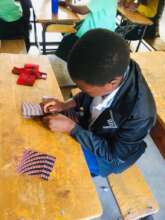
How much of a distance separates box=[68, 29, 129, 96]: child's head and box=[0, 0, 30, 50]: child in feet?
6.96

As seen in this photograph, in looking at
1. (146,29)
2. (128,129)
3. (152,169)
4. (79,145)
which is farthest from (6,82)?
(146,29)

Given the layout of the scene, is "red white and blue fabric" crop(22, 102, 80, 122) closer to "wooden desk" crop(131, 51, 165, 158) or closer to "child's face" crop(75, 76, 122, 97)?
"child's face" crop(75, 76, 122, 97)

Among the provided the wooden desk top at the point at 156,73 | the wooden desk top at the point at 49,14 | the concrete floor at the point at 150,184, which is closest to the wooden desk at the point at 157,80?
the wooden desk top at the point at 156,73

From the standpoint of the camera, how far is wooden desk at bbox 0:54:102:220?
820 mm

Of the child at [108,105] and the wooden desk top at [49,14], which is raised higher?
the child at [108,105]

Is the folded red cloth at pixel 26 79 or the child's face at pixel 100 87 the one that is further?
the folded red cloth at pixel 26 79

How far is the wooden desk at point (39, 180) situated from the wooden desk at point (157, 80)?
0.64 m

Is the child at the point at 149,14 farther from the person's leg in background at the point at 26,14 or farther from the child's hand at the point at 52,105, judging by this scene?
the child's hand at the point at 52,105

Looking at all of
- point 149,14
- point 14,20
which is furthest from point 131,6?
point 14,20

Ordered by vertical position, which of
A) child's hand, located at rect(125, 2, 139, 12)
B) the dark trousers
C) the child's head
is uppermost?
the child's head

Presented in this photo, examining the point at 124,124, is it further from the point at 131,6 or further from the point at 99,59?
the point at 131,6

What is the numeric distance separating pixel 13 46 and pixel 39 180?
2.20 m

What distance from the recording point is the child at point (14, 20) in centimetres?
271

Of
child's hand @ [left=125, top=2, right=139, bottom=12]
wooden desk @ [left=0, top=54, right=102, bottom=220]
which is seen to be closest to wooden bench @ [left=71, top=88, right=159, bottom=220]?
wooden desk @ [left=0, top=54, right=102, bottom=220]
